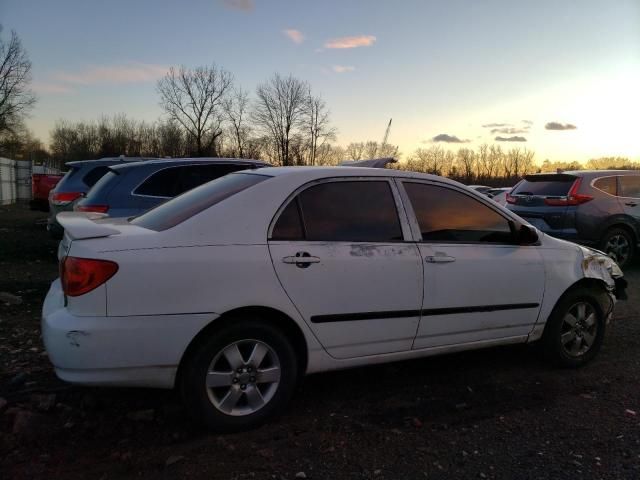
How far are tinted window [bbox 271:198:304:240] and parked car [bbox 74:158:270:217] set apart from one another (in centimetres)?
385

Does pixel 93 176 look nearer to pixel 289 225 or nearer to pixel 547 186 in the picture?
pixel 289 225

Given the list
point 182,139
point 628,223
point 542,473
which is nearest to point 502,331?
point 542,473

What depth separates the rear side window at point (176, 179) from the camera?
688 centimetres

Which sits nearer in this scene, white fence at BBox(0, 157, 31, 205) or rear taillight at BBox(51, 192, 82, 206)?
rear taillight at BBox(51, 192, 82, 206)

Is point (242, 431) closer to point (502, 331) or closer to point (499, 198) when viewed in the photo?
point (502, 331)

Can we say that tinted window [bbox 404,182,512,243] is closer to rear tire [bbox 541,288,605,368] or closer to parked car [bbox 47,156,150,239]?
rear tire [bbox 541,288,605,368]

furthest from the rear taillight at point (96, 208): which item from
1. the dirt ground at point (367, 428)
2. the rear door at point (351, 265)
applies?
the rear door at point (351, 265)

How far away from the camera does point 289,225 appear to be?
3281mm

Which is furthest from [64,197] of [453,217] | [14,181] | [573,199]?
[14,181]

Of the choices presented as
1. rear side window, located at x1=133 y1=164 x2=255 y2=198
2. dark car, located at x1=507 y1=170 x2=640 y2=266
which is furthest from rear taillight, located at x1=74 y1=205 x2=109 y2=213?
dark car, located at x1=507 y1=170 x2=640 y2=266

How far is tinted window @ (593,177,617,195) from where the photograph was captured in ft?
28.2

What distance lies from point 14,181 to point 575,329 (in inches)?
1203

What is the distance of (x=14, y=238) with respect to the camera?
1124cm

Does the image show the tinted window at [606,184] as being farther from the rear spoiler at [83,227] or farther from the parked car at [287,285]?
the rear spoiler at [83,227]
